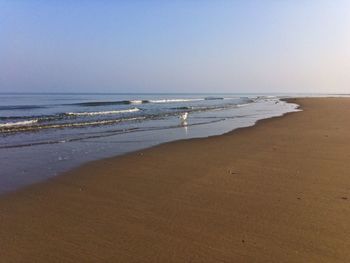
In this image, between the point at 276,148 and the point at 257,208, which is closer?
the point at 257,208

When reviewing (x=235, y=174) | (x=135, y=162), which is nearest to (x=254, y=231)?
(x=235, y=174)

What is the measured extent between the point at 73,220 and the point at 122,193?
1.51 meters

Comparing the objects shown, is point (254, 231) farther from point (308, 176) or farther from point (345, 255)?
point (308, 176)

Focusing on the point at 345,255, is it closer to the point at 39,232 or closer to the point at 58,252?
the point at 58,252

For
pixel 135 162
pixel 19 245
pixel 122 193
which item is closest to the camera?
pixel 19 245

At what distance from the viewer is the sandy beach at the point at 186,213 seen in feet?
14.4

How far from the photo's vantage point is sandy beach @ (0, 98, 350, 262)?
4395 mm

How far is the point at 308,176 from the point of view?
A: 7812 mm

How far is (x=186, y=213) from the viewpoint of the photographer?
18.5ft

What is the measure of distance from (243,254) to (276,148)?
7.56 meters

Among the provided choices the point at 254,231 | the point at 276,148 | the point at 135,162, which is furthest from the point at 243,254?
the point at 276,148

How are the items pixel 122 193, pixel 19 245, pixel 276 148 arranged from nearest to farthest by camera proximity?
pixel 19 245 → pixel 122 193 → pixel 276 148

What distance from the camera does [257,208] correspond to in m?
5.85

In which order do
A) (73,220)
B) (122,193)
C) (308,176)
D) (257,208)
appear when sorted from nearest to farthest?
(73,220), (257,208), (122,193), (308,176)
